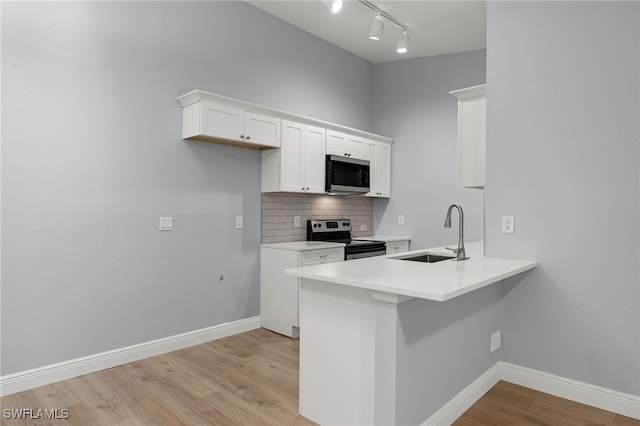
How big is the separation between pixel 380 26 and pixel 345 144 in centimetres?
141

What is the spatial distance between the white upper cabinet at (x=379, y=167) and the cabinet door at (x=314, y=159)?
0.86 m

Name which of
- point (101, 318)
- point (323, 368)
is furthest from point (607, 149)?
point (101, 318)

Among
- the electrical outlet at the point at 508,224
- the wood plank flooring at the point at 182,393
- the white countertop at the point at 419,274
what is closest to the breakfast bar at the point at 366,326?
the white countertop at the point at 419,274

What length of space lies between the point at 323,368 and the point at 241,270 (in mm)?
1954

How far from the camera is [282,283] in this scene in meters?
3.87

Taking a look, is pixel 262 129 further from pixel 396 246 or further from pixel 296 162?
pixel 396 246

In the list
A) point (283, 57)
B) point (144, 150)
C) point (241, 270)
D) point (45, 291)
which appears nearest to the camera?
point (45, 291)

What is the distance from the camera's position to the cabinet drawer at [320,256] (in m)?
3.79

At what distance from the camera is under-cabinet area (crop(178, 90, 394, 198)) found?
3.36m

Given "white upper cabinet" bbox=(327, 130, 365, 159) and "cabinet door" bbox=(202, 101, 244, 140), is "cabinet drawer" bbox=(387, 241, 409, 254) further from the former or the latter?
"cabinet door" bbox=(202, 101, 244, 140)

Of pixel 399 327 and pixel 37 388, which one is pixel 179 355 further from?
pixel 399 327

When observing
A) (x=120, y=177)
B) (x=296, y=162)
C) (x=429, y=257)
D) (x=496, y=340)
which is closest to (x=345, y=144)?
(x=296, y=162)

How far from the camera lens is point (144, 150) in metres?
3.22

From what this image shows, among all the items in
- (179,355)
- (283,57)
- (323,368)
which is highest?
(283,57)
